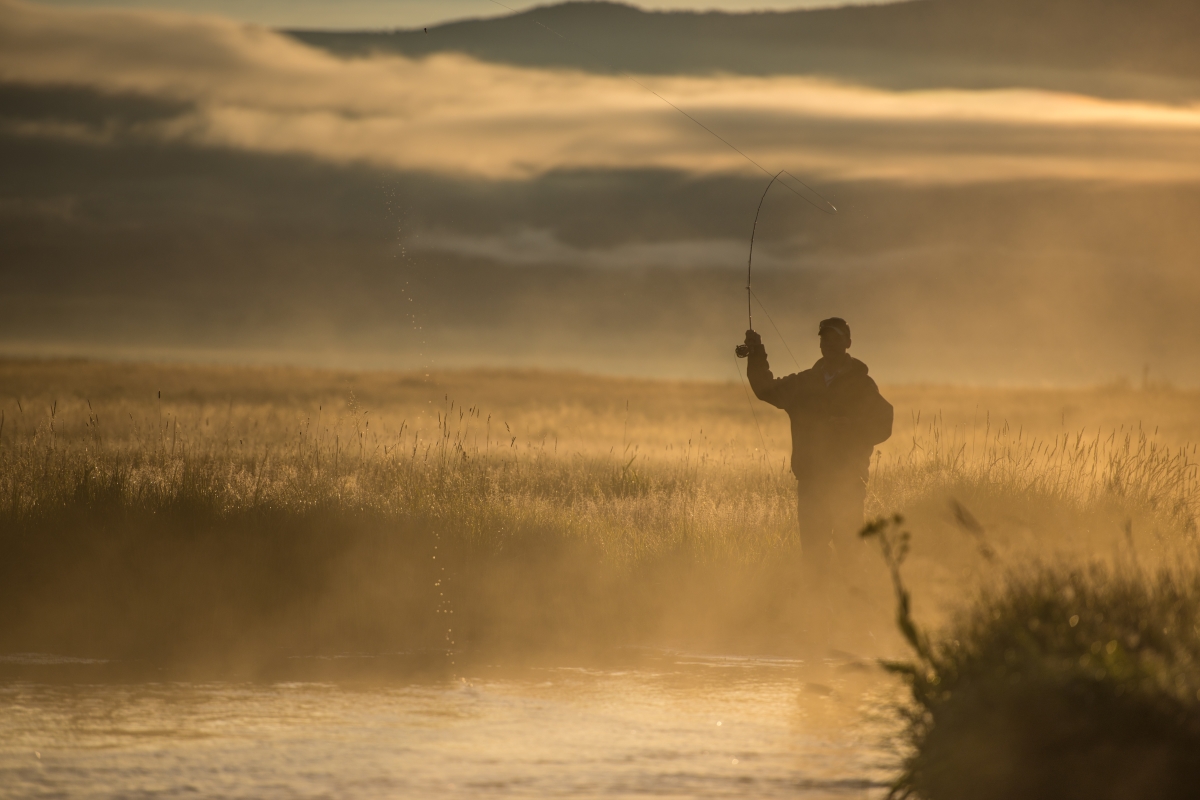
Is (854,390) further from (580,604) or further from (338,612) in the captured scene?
(338,612)

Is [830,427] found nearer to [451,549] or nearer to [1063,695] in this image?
[451,549]

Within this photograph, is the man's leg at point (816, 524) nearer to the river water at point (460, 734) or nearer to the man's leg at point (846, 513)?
the man's leg at point (846, 513)

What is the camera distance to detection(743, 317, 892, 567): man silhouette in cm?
960

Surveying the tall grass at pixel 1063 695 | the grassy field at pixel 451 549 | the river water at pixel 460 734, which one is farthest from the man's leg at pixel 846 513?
the tall grass at pixel 1063 695

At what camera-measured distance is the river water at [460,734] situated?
6207 millimetres

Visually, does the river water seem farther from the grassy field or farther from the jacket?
the jacket

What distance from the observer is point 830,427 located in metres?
9.62

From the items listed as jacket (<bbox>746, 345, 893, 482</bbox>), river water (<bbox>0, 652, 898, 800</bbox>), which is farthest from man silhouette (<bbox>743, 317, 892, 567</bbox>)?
river water (<bbox>0, 652, 898, 800</bbox>)

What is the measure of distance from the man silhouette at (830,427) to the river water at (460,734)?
107cm

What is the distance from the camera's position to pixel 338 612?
11.0m

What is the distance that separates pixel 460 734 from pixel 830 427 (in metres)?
3.82

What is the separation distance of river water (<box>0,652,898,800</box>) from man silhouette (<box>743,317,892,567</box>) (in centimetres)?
107

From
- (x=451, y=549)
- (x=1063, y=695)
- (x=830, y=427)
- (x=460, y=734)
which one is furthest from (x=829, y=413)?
(x=1063, y=695)

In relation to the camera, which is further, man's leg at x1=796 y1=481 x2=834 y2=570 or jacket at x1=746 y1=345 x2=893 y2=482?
man's leg at x1=796 y1=481 x2=834 y2=570
